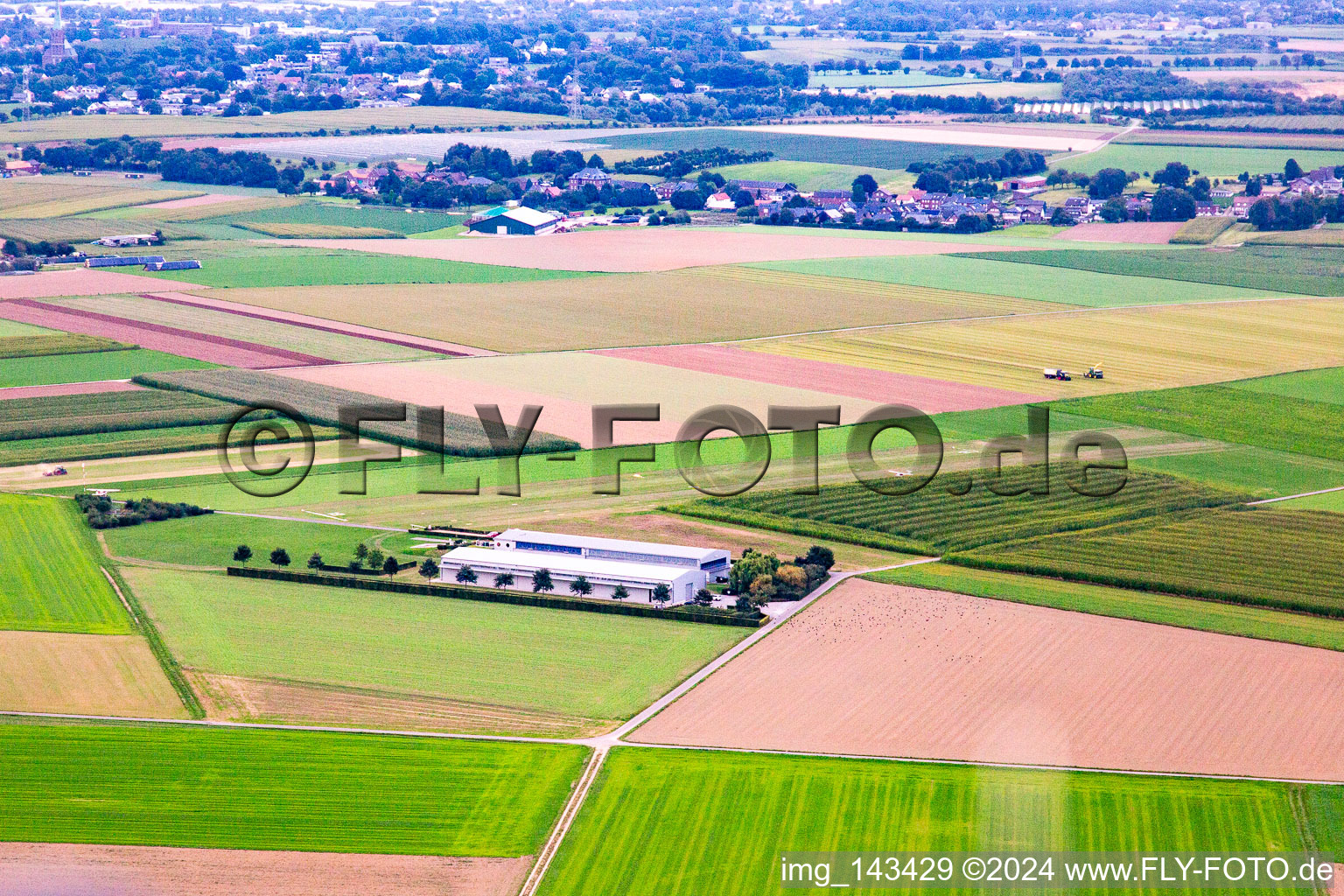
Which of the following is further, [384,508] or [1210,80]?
[1210,80]

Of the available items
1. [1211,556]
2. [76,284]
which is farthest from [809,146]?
[1211,556]

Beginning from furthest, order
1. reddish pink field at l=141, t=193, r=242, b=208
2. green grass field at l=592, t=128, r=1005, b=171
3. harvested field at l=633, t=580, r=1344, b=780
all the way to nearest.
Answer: green grass field at l=592, t=128, r=1005, b=171 < reddish pink field at l=141, t=193, r=242, b=208 < harvested field at l=633, t=580, r=1344, b=780

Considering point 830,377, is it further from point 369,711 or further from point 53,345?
point 369,711

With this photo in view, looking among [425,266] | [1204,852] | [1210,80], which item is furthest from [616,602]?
[1210,80]

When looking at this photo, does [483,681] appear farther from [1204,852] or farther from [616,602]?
[1204,852]

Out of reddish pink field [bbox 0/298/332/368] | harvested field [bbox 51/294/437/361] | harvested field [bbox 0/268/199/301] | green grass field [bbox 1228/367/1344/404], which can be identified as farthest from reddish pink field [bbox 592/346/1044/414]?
harvested field [bbox 0/268/199/301]

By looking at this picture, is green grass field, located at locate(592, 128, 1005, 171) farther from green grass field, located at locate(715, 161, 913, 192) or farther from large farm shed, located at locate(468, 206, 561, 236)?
large farm shed, located at locate(468, 206, 561, 236)

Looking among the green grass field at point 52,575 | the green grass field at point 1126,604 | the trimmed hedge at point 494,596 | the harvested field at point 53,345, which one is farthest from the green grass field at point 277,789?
the harvested field at point 53,345
